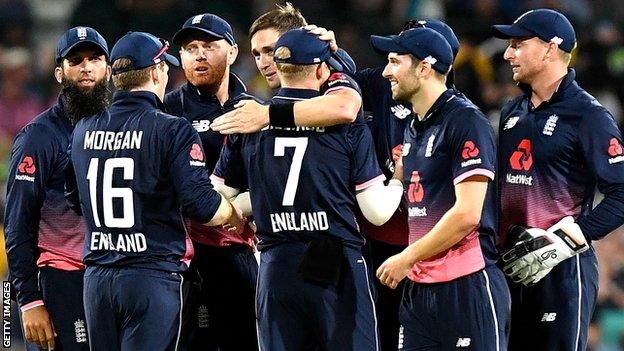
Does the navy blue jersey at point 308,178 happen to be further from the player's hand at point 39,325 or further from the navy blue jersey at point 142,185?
the player's hand at point 39,325

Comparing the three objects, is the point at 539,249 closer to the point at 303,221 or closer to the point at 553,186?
the point at 553,186

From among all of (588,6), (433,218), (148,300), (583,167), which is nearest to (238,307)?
(148,300)

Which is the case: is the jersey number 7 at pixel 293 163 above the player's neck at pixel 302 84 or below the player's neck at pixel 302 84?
below

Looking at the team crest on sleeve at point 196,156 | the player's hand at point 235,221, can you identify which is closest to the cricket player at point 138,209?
the team crest on sleeve at point 196,156

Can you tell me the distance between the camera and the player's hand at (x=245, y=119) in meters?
6.77

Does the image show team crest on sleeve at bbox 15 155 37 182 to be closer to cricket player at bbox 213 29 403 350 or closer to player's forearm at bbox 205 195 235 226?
player's forearm at bbox 205 195 235 226

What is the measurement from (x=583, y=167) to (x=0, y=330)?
22.0ft

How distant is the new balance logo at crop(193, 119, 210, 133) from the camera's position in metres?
7.56

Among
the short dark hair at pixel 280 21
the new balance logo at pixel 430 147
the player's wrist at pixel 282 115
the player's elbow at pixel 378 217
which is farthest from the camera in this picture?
the short dark hair at pixel 280 21

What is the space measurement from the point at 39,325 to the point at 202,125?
156cm

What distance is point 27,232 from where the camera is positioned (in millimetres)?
7254

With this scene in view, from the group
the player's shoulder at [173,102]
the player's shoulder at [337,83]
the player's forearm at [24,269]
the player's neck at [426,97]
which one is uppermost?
the player's shoulder at [337,83]

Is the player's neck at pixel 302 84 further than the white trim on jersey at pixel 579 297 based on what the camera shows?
No

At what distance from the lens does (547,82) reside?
7309 millimetres
